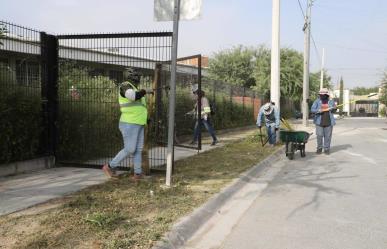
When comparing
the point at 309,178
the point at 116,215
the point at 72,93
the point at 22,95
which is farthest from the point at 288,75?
the point at 116,215

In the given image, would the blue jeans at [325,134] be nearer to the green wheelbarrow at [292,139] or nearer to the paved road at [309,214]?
the green wheelbarrow at [292,139]

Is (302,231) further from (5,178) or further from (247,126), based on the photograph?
(247,126)

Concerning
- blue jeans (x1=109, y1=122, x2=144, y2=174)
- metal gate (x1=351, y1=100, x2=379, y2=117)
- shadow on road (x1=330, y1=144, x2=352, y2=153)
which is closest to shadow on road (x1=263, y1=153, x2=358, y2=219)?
blue jeans (x1=109, y1=122, x2=144, y2=174)

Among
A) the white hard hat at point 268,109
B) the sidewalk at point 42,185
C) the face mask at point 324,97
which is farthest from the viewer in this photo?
the white hard hat at point 268,109

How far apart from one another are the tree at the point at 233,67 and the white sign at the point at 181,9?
142ft

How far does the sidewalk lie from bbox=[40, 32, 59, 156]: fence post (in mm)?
687

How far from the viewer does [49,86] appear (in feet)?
33.2

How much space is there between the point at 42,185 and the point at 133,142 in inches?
65.3

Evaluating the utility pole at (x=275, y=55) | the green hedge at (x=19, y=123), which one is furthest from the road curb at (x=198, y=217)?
the utility pole at (x=275, y=55)

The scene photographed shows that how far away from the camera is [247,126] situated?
1075 inches

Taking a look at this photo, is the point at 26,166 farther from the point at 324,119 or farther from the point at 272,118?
the point at 324,119

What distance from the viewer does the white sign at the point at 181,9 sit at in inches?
316

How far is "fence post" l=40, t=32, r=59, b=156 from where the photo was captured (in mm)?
10008

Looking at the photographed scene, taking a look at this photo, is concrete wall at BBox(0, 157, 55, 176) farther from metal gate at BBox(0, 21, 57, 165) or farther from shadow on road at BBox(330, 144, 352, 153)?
shadow on road at BBox(330, 144, 352, 153)
